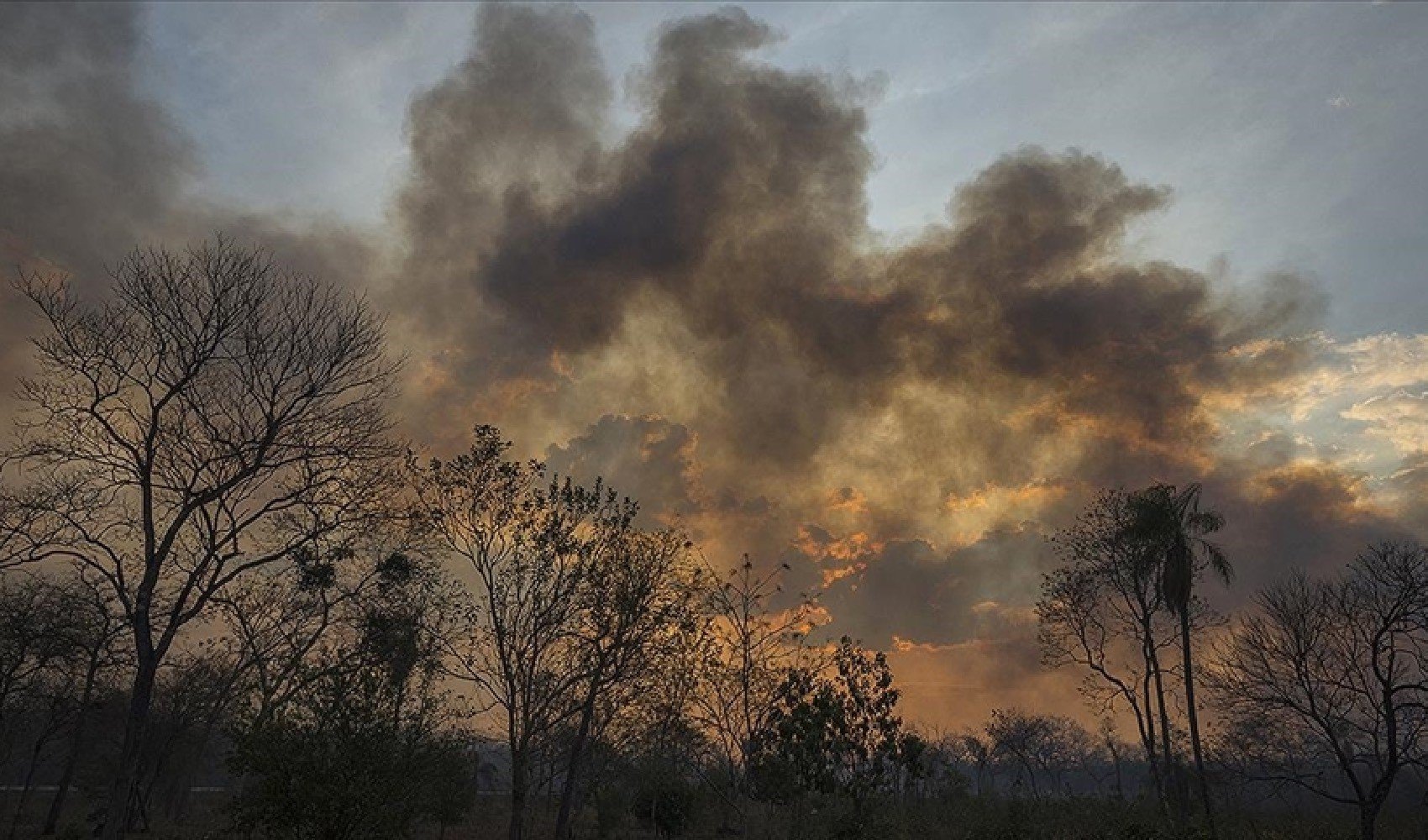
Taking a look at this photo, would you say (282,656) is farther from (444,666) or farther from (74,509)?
(74,509)

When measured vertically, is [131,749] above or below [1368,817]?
above

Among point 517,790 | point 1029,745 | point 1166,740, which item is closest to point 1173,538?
point 1166,740

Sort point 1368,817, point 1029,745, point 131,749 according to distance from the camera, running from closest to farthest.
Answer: point 131,749
point 1368,817
point 1029,745

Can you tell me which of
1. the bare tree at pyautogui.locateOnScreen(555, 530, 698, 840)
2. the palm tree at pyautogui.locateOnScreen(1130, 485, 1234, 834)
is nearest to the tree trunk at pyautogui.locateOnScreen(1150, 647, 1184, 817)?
the palm tree at pyautogui.locateOnScreen(1130, 485, 1234, 834)

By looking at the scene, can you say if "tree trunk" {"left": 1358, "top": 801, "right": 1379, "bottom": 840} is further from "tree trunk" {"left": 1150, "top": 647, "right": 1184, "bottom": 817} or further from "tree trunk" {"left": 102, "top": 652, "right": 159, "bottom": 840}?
"tree trunk" {"left": 102, "top": 652, "right": 159, "bottom": 840}

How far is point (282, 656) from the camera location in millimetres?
35312

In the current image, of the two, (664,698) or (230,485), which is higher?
(230,485)

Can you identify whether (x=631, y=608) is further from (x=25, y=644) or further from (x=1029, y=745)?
(x=1029, y=745)

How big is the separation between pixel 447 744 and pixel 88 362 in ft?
54.9

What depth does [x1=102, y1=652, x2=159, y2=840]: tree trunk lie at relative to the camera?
21688 millimetres

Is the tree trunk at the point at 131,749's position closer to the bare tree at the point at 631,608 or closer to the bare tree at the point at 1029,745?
the bare tree at the point at 631,608

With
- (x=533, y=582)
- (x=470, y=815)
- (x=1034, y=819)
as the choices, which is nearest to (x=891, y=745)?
(x=1034, y=819)

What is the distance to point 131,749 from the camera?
22.4 m

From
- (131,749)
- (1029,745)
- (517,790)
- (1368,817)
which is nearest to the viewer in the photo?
(131,749)
